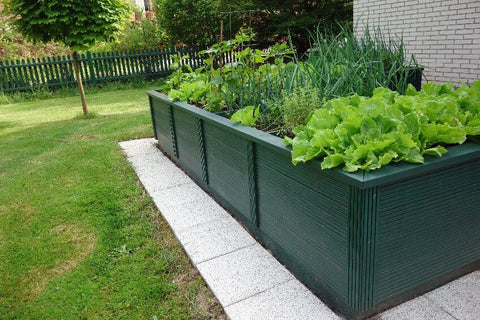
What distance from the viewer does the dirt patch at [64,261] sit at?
2442 millimetres

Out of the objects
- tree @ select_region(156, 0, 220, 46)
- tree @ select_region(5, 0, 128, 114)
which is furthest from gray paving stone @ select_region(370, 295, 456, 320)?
tree @ select_region(156, 0, 220, 46)

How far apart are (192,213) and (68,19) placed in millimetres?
5087

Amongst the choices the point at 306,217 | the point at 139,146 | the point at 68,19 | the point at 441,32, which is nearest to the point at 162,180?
the point at 139,146

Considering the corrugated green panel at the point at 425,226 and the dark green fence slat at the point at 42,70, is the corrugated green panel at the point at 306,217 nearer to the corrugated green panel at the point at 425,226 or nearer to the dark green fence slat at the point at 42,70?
the corrugated green panel at the point at 425,226

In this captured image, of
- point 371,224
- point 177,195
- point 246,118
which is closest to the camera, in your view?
point 371,224

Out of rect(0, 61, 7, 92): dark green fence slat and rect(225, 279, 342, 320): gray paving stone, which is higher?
rect(0, 61, 7, 92): dark green fence slat

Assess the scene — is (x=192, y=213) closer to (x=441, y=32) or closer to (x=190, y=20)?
(x=441, y=32)

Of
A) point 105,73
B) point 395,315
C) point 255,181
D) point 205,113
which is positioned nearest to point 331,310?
point 395,315

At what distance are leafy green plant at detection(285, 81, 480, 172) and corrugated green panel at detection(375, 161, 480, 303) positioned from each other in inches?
5.7

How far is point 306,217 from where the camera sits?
2.09m

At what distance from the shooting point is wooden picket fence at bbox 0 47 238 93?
11156 millimetres

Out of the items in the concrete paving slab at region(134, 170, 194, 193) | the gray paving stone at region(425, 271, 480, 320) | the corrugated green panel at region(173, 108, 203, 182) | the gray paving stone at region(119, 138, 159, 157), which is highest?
the corrugated green panel at region(173, 108, 203, 182)

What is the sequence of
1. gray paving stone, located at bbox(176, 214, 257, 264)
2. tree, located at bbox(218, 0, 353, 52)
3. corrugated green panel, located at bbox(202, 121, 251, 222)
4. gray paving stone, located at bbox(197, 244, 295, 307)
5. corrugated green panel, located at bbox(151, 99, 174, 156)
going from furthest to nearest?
tree, located at bbox(218, 0, 353, 52) → corrugated green panel, located at bbox(151, 99, 174, 156) → corrugated green panel, located at bbox(202, 121, 251, 222) → gray paving stone, located at bbox(176, 214, 257, 264) → gray paving stone, located at bbox(197, 244, 295, 307)

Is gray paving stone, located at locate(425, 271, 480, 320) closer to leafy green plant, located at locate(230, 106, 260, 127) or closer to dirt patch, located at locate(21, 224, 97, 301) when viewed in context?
leafy green plant, located at locate(230, 106, 260, 127)
